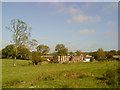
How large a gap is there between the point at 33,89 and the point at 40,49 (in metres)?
100

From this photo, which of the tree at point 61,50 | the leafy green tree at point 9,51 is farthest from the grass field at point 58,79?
the tree at point 61,50

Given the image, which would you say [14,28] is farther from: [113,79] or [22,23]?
[113,79]

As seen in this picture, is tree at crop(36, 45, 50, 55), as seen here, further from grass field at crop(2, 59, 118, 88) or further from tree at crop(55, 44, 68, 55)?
grass field at crop(2, 59, 118, 88)

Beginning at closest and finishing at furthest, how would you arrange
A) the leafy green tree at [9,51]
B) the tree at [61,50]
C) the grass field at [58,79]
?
the grass field at [58,79] < the leafy green tree at [9,51] < the tree at [61,50]

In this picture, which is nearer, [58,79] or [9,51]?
[58,79]

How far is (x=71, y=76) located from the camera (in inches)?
585

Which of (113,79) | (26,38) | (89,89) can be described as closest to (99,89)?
(89,89)

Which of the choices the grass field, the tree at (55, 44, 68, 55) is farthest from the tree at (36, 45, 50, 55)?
the grass field

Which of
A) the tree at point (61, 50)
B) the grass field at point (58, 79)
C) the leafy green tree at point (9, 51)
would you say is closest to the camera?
the grass field at point (58, 79)

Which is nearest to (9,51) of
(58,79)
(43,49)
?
(43,49)

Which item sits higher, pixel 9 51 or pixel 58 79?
pixel 9 51

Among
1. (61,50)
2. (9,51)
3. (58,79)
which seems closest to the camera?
(58,79)

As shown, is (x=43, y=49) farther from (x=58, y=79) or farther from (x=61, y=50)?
(x=58, y=79)

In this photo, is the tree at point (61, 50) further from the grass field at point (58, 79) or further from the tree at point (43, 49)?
the grass field at point (58, 79)
